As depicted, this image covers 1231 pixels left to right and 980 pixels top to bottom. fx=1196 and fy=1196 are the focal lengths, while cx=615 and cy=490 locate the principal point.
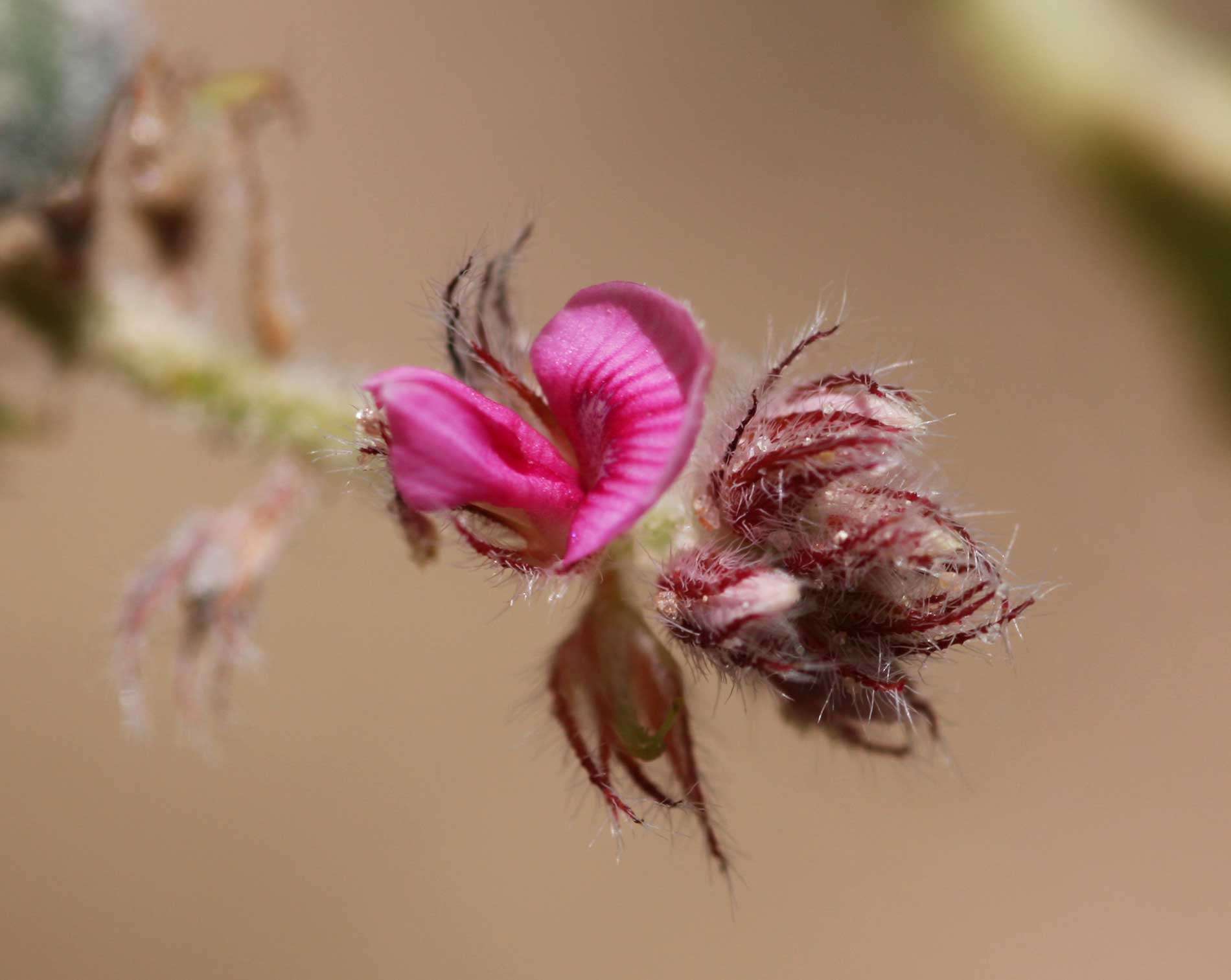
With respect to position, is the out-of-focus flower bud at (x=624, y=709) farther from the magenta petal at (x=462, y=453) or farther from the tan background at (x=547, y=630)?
the tan background at (x=547, y=630)

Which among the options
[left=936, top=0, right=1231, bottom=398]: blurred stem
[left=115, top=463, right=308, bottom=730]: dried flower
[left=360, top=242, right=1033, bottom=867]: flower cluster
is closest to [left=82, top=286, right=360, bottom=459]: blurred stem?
[left=115, top=463, right=308, bottom=730]: dried flower

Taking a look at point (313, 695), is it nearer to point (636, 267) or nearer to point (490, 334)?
point (636, 267)

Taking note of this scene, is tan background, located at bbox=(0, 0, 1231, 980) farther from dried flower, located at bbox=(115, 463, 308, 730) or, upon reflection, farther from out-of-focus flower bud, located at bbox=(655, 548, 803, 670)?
out-of-focus flower bud, located at bbox=(655, 548, 803, 670)

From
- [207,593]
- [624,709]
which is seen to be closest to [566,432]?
[624,709]

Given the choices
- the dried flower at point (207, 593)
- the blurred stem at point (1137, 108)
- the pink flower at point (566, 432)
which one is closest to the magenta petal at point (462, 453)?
the pink flower at point (566, 432)

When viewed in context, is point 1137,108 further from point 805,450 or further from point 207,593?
point 207,593

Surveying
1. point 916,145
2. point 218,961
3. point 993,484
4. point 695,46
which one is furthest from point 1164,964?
point 695,46
